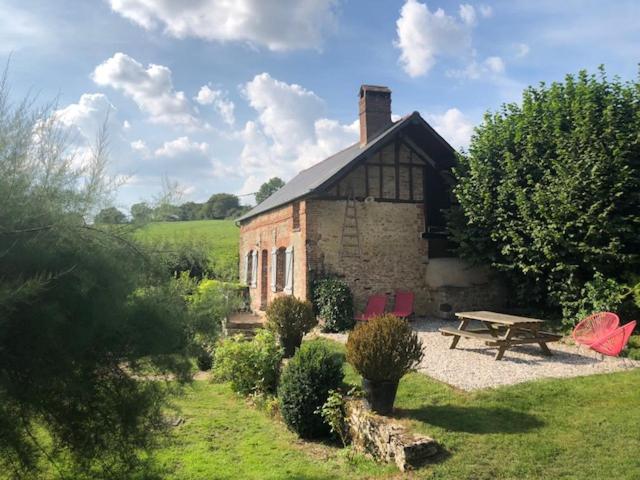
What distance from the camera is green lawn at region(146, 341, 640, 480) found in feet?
14.6

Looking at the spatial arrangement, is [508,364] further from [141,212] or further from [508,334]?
[141,212]

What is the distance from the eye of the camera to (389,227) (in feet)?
43.8

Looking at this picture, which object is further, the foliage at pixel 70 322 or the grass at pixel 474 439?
the grass at pixel 474 439

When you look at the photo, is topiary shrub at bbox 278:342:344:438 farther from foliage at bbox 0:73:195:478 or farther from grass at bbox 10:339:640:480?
foliage at bbox 0:73:195:478

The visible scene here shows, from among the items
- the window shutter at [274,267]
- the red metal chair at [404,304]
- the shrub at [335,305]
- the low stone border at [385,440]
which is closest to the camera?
the low stone border at [385,440]

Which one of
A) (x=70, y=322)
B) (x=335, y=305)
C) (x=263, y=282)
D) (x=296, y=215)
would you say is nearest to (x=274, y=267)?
(x=263, y=282)

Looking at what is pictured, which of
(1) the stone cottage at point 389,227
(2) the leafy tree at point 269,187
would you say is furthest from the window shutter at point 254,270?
(2) the leafy tree at point 269,187

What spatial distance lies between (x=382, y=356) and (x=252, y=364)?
338 centimetres

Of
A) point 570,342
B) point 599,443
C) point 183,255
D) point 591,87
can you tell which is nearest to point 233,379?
point 183,255

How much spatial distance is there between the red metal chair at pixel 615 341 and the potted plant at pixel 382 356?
152 inches

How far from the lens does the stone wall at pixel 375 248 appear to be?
41.8ft

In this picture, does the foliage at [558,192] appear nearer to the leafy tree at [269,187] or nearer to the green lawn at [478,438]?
the green lawn at [478,438]

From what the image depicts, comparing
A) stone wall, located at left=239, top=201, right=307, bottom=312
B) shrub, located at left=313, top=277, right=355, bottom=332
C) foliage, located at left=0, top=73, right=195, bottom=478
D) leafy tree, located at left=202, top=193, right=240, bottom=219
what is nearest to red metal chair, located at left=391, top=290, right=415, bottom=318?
shrub, located at left=313, top=277, right=355, bottom=332

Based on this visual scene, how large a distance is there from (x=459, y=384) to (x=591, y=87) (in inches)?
293
